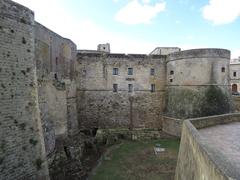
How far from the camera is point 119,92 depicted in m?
19.5

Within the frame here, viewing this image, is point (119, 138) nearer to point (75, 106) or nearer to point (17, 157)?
point (75, 106)

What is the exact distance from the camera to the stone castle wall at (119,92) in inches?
749

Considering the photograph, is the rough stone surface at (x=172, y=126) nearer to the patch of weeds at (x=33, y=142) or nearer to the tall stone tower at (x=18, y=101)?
the tall stone tower at (x=18, y=101)

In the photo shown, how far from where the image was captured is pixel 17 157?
7.38 metres

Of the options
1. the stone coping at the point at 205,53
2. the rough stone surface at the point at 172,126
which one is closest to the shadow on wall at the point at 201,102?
the rough stone surface at the point at 172,126

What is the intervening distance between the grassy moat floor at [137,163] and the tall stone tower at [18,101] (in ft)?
12.3

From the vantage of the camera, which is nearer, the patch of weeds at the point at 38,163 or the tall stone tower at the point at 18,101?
the tall stone tower at the point at 18,101

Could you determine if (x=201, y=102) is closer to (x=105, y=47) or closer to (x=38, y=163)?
(x=38, y=163)

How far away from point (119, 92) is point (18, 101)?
12.4 meters

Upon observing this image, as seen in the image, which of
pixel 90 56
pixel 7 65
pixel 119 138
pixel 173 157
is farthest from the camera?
pixel 90 56

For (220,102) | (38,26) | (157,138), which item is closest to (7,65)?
(38,26)

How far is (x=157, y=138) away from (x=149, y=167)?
5733mm

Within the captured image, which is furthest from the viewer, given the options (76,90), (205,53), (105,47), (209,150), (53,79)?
(105,47)

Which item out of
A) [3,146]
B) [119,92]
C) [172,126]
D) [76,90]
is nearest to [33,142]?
[3,146]
